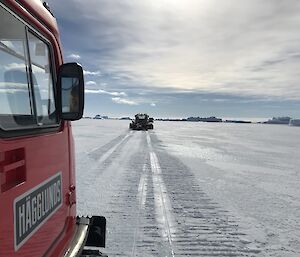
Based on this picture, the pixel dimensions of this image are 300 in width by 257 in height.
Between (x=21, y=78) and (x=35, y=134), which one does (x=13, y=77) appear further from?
(x=35, y=134)

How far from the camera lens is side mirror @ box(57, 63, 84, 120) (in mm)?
2724

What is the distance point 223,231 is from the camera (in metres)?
5.27

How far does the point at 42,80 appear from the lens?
270 centimetres

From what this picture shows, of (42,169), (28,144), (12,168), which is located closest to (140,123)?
(42,169)

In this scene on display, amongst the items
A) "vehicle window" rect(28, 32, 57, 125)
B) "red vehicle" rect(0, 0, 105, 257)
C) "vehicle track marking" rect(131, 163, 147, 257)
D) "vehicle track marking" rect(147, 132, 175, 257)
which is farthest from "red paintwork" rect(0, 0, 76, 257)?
"vehicle track marking" rect(147, 132, 175, 257)

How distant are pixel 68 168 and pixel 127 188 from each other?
485 centimetres

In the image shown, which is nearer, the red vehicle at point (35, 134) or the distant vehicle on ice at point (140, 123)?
the red vehicle at point (35, 134)

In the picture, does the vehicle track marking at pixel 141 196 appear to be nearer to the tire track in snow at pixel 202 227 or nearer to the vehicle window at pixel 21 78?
the tire track in snow at pixel 202 227

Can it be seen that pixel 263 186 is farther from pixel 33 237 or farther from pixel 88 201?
pixel 33 237

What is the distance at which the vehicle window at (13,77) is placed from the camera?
195 cm

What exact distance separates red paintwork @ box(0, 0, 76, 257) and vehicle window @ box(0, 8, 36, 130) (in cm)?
9

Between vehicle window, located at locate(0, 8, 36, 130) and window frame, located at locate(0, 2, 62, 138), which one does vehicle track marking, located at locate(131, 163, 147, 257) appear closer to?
window frame, located at locate(0, 2, 62, 138)

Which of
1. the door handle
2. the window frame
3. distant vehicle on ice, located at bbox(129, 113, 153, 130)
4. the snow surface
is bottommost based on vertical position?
the snow surface

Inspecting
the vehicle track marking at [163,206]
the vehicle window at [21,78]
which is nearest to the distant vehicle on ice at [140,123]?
the vehicle track marking at [163,206]
